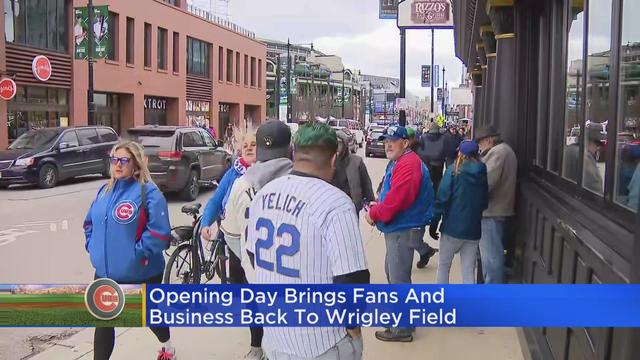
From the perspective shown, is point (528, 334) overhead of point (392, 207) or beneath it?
beneath

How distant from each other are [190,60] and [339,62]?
110800 millimetres

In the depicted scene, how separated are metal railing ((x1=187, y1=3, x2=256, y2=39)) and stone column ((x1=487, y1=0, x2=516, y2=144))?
39130mm

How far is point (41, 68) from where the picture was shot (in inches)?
1080

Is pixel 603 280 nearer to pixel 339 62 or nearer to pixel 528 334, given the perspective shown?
pixel 528 334

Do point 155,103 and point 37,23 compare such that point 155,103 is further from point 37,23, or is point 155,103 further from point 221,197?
point 221,197

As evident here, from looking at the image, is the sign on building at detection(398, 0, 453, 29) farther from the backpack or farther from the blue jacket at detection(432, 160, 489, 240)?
the blue jacket at detection(432, 160, 489, 240)

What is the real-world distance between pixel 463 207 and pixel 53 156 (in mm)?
15143

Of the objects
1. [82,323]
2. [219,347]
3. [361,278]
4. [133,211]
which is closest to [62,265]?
[219,347]

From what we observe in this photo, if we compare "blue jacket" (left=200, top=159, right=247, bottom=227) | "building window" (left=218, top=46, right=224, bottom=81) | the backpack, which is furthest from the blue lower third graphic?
"building window" (left=218, top=46, right=224, bottom=81)

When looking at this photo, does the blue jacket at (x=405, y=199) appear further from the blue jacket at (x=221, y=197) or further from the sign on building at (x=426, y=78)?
the sign on building at (x=426, y=78)

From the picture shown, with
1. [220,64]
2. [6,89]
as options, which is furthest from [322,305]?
[220,64]

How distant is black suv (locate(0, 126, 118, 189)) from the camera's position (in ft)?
55.8

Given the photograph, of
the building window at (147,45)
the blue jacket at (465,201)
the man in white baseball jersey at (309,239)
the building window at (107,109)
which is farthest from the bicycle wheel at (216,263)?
the building window at (147,45)

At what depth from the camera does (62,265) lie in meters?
8.27
